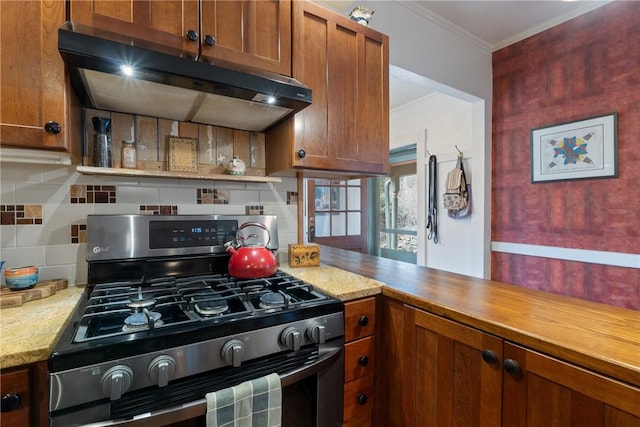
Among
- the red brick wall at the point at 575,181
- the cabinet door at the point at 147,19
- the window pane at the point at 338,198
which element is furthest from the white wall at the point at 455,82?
the cabinet door at the point at 147,19

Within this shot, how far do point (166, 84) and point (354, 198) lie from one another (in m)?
3.05

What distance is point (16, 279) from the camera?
3.41 feet

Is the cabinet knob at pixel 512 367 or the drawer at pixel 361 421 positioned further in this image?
the drawer at pixel 361 421

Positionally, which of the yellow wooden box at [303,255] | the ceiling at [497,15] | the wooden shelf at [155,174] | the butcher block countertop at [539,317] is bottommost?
the butcher block countertop at [539,317]

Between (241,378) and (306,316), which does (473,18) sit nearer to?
(306,316)

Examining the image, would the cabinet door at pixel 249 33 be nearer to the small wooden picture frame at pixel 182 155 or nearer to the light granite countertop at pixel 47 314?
the small wooden picture frame at pixel 182 155

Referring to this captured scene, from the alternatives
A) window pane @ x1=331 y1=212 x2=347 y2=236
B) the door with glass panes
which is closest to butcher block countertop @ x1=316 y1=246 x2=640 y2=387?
the door with glass panes

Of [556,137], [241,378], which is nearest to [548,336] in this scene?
[241,378]

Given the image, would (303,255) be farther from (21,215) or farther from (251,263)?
(21,215)

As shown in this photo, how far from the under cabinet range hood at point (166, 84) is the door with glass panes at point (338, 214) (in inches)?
83.5

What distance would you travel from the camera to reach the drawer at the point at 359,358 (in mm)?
1160

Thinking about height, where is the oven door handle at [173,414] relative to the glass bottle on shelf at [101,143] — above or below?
below

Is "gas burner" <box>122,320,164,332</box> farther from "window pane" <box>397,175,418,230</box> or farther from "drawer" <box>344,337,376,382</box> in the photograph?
"window pane" <box>397,175,418,230</box>

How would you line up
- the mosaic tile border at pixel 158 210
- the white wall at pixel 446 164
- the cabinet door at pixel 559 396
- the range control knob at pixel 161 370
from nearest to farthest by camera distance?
the cabinet door at pixel 559 396
the range control knob at pixel 161 370
the mosaic tile border at pixel 158 210
the white wall at pixel 446 164
